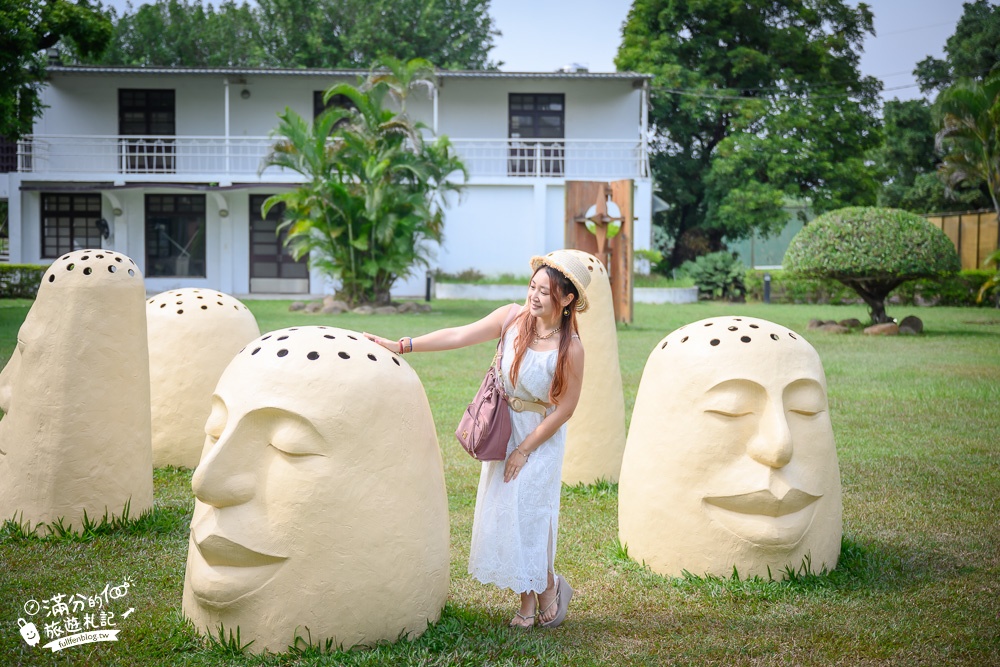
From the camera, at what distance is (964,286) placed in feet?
73.4

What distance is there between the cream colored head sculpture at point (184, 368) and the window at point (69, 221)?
21880 millimetres

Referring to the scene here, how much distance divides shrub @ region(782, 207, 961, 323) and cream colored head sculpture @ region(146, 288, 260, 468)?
1148 cm

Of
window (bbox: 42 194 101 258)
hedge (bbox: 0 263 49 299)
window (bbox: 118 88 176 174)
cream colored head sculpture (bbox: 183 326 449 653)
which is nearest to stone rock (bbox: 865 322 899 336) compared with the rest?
cream colored head sculpture (bbox: 183 326 449 653)

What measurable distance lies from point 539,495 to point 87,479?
271 centimetres

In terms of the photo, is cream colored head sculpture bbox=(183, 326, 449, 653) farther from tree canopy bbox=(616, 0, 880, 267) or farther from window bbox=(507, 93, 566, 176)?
tree canopy bbox=(616, 0, 880, 267)

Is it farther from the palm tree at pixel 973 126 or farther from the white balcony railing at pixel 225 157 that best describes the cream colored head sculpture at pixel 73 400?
the white balcony railing at pixel 225 157

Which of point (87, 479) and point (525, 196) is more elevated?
point (525, 196)

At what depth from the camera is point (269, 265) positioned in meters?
27.1

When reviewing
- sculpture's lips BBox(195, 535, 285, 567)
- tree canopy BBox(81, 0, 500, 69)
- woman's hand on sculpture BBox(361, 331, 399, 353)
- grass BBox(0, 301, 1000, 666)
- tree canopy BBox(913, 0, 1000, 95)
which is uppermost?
tree canopy BBox(81, 0, 500, 69)

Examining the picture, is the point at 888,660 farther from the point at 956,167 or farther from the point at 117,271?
the point at 956,167

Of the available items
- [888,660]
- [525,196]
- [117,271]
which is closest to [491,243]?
[525,196]

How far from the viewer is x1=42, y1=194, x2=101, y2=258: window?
87.4ft

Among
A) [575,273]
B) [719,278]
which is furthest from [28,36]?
[719,278]

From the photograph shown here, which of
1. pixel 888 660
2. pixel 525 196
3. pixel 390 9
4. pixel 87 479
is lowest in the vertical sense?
pixel 888 660
